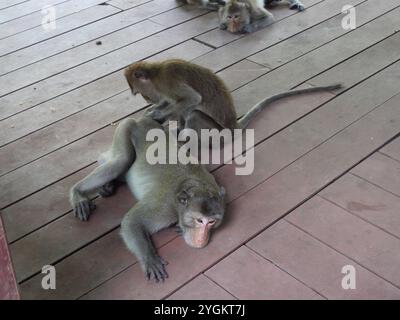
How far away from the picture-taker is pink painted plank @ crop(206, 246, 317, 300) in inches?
96.9

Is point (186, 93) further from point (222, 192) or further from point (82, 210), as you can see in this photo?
point (82, 210)

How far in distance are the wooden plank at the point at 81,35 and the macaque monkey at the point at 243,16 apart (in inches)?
24.0

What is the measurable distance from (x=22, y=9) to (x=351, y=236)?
3572 millimetres

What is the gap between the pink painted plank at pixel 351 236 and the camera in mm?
2567

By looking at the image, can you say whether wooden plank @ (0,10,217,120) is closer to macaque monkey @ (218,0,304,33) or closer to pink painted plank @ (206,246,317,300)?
macaque monkey @ (218,0,304,33)

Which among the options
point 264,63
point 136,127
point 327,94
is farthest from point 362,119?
point 136,127

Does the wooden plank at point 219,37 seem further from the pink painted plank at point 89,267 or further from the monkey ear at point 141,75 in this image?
the pink painted plank at point 89,267

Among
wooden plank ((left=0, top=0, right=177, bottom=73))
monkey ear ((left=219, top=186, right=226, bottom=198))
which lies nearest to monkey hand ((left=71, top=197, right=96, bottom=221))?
monkey ear ((left=219, top=186, right=226, bottom=198))

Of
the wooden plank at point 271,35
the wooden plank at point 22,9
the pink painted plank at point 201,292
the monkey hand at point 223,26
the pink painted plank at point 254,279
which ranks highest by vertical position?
the wooden plank at point 22,9

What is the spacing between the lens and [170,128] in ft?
11.1

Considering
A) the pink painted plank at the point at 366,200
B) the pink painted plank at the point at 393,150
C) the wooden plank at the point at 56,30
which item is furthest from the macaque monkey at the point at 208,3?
the pink painted plank at the point at 366,200

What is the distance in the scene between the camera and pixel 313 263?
8.50 feet

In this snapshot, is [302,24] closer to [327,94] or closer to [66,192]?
[327,94]
